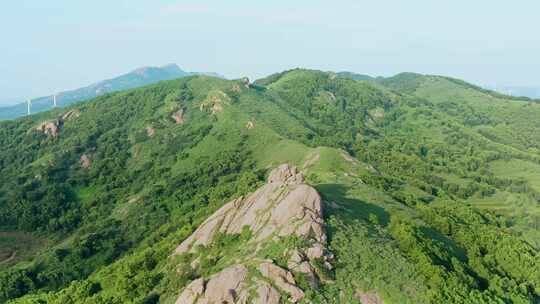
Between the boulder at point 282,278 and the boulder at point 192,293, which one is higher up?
the boulder at point 282,278

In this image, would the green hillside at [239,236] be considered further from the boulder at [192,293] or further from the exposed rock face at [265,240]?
the boulder at [192,293]

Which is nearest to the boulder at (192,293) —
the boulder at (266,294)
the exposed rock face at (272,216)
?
the boulder at (266,294)

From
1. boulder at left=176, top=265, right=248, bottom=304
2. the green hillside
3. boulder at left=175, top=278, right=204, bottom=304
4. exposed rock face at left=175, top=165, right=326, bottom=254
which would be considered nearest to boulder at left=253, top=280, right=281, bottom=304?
boulder at left=176, top=265, right=248, bottom=304

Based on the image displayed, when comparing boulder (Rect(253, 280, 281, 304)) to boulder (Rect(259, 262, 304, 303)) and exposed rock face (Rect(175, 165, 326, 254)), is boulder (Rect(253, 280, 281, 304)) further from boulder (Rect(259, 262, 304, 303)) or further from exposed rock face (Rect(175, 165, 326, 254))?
exposed rock face (Rect(175, 165, 326, 254))

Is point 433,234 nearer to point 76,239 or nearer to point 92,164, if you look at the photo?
point 76,239

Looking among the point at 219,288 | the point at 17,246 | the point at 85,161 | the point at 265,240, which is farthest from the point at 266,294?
the point at 85,161

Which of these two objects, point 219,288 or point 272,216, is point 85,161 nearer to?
point 272,216

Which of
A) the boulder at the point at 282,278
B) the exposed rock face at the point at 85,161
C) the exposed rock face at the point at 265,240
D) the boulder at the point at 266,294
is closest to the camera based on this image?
the boulder at the point at 266,294
